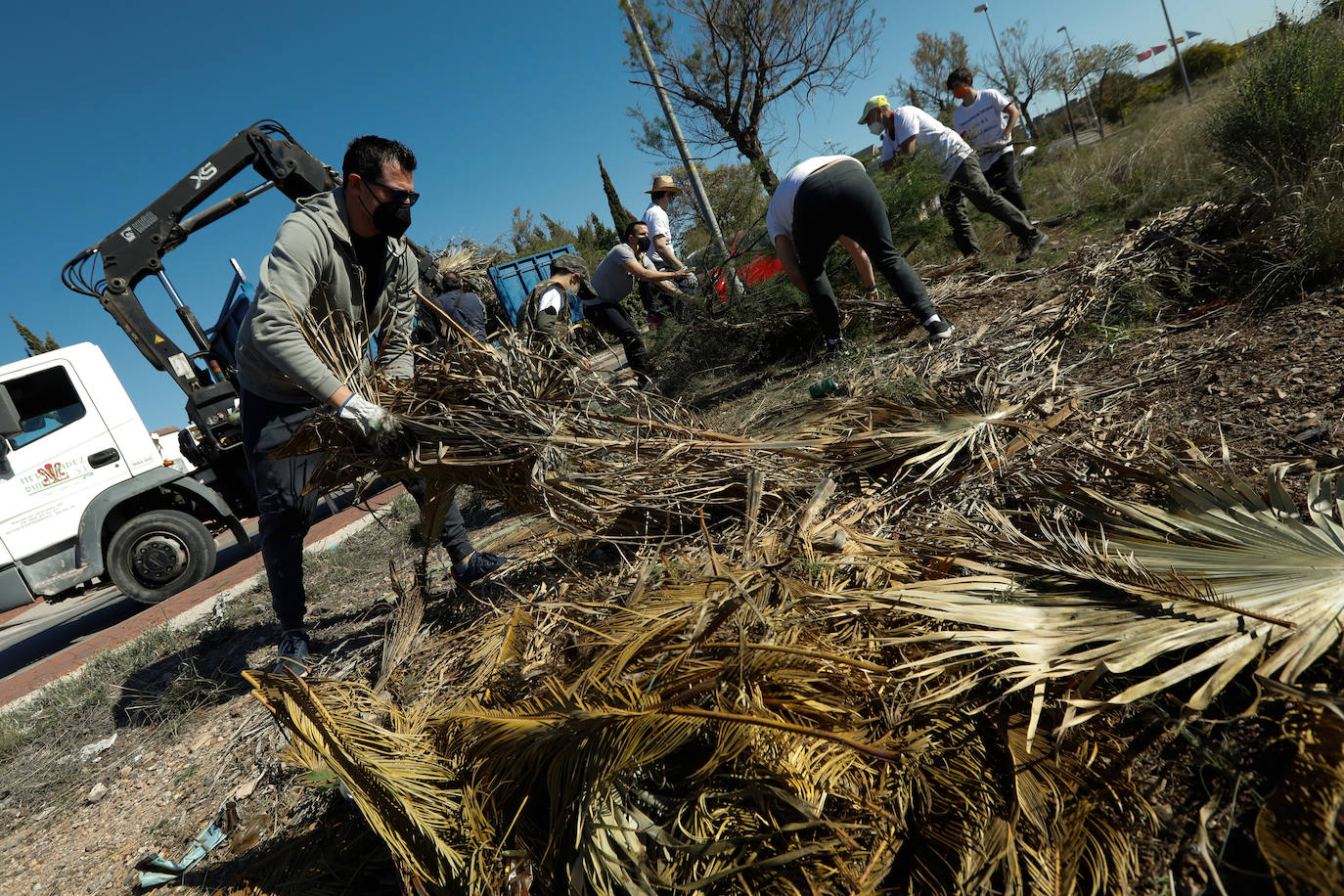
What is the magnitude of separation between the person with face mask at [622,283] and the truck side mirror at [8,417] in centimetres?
521

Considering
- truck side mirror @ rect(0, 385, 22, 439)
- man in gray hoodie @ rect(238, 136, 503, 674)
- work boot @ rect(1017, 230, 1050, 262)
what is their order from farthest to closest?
1. truck side mirror @ rect(0, 385, 22, 439)
2. work boot @ rect(1017, 230, 1050, 262)
3. man in gray hoodie @ rect(238, 136, 503, 674)

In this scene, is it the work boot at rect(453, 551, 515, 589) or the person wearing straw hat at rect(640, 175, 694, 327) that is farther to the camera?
the person wearing straw hat at rect(640, 175, 694, 327)

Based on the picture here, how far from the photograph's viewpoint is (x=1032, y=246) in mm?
5617

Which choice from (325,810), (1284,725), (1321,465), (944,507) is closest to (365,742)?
(325,810)

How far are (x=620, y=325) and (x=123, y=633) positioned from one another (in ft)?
16.1

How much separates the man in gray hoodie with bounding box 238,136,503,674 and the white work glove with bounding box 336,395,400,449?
59 mm

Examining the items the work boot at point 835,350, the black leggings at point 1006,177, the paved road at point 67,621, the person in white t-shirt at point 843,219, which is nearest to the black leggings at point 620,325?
the work boot at point 835,350

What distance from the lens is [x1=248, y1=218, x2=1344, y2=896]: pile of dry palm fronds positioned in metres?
1.12

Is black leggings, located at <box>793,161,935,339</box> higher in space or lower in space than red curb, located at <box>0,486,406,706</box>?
higher

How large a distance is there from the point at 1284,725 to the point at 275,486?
316cm

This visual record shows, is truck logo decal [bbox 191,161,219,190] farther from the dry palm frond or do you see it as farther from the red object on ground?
the dry palm frond

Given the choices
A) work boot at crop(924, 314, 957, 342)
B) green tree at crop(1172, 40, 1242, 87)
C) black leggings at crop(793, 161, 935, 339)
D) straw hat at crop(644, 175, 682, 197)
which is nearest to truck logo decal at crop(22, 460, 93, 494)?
straw hat at crop(644, 175, 682, 197)

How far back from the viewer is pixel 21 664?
6.39 meters

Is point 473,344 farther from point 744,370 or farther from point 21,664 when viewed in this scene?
point 21,664
